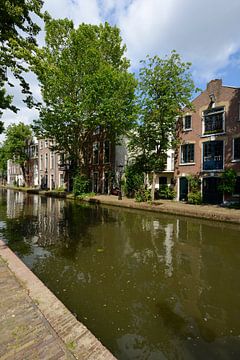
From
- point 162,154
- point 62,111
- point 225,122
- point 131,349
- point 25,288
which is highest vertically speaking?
point 62,111

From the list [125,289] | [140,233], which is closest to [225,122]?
[140,233]

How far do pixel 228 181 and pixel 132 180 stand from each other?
10.1 m

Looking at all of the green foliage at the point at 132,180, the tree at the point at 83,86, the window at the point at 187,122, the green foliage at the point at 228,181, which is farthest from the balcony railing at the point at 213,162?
the tree at the point at 83,86

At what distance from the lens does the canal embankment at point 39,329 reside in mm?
2744

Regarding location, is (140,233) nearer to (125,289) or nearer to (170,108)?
(125,289)

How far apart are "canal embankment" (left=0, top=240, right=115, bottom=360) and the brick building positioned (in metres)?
18.0

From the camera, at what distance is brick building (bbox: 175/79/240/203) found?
1903 cm

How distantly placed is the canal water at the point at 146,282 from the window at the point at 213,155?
9705 millimetres

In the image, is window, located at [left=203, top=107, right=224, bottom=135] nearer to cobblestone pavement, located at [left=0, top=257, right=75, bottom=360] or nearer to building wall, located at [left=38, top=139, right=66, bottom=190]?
cobblestone pavement, located at [left=0, top=257, right=75, bottom=360]

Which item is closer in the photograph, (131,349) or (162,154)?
(131,349)

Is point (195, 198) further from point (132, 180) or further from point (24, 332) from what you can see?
point (24, 332)

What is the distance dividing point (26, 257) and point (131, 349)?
16.7 feet

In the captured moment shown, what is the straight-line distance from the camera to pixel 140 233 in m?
10.9

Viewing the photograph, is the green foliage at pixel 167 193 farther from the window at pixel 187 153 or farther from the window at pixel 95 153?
the window at pixel 95 153
